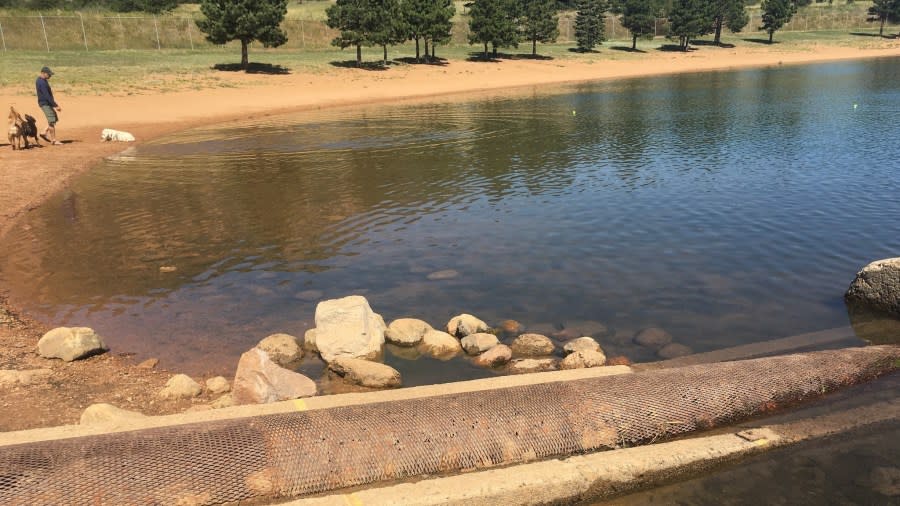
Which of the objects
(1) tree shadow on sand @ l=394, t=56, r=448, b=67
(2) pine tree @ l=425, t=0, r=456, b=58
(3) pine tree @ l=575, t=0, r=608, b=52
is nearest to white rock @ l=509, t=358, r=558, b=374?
(1) tree shadow on sand @ l=394, t=56, r=448, b=67

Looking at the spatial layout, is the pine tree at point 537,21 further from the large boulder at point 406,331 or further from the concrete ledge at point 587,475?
the concrete ledge at point 587,475

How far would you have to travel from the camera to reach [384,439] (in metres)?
5.73

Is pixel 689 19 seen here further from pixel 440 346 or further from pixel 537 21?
pixel 440 346

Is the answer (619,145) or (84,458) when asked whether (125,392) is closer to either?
(84,458)

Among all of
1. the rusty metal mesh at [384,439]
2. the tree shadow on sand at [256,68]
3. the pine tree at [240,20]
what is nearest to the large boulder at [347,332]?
the rusty metal mesh at [384,439]

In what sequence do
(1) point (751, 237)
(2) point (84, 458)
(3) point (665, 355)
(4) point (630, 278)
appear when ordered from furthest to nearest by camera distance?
1. (1) point (751, 237)
2. (4) point (630, 278)
3. (3) point (665, 355)
4. (2) point (84, 458)

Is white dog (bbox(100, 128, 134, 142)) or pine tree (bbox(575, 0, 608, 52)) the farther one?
pine tree (bbox(575, 0, 608, 52))

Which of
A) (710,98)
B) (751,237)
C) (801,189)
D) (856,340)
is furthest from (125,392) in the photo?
(710,98)

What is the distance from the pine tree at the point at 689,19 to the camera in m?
89.0

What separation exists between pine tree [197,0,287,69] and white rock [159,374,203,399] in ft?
162

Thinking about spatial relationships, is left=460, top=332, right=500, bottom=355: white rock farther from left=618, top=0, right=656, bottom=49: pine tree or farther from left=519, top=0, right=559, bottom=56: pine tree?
left=618, top=0, right=656, bottom=49: pine tree

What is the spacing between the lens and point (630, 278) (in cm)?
1166

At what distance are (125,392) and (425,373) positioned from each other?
361 cm

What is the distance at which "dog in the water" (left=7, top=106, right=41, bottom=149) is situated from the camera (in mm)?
24812
